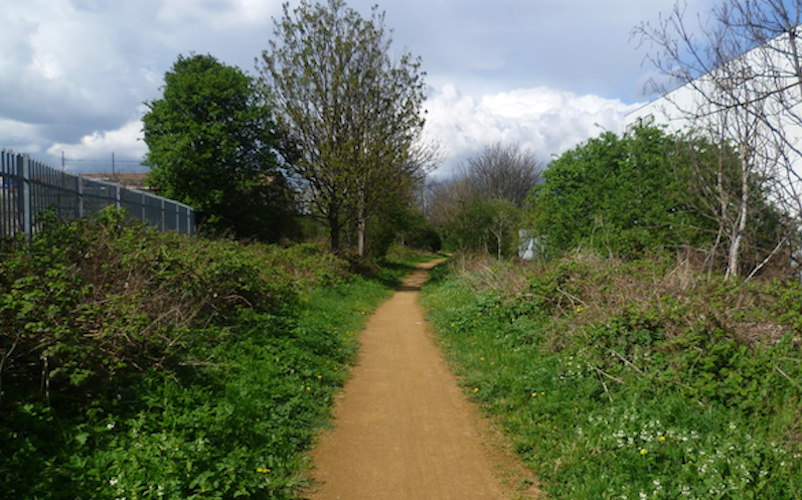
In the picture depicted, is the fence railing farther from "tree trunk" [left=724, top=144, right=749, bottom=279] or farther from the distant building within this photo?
"tree trunk" [left=724, top=144, right=749, bottom=279]

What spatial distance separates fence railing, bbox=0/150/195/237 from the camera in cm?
752

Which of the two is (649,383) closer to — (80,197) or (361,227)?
(80,197)

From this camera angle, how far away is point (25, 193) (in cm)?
800

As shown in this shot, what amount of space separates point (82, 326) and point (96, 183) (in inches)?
318

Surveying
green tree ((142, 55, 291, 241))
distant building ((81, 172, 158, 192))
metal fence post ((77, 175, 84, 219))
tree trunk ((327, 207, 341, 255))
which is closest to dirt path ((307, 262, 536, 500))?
metal fence post ((77, 175, 84, 219))

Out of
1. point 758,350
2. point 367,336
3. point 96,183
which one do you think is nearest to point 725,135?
point 758,350

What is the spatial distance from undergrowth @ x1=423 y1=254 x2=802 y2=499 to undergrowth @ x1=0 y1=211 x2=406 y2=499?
2.37 metres

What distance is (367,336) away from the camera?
12.1 m

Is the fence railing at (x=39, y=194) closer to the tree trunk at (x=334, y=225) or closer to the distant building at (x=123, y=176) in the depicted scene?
the distant building at (x=123, y=176)

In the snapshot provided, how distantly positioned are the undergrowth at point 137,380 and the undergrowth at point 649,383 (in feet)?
7.77

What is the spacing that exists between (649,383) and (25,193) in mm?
8155

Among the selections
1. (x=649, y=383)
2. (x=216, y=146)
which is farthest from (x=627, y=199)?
(x=216, y=146)

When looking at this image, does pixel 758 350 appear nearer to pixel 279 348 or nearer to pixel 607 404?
pixel 607 404

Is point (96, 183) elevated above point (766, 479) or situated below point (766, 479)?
above
